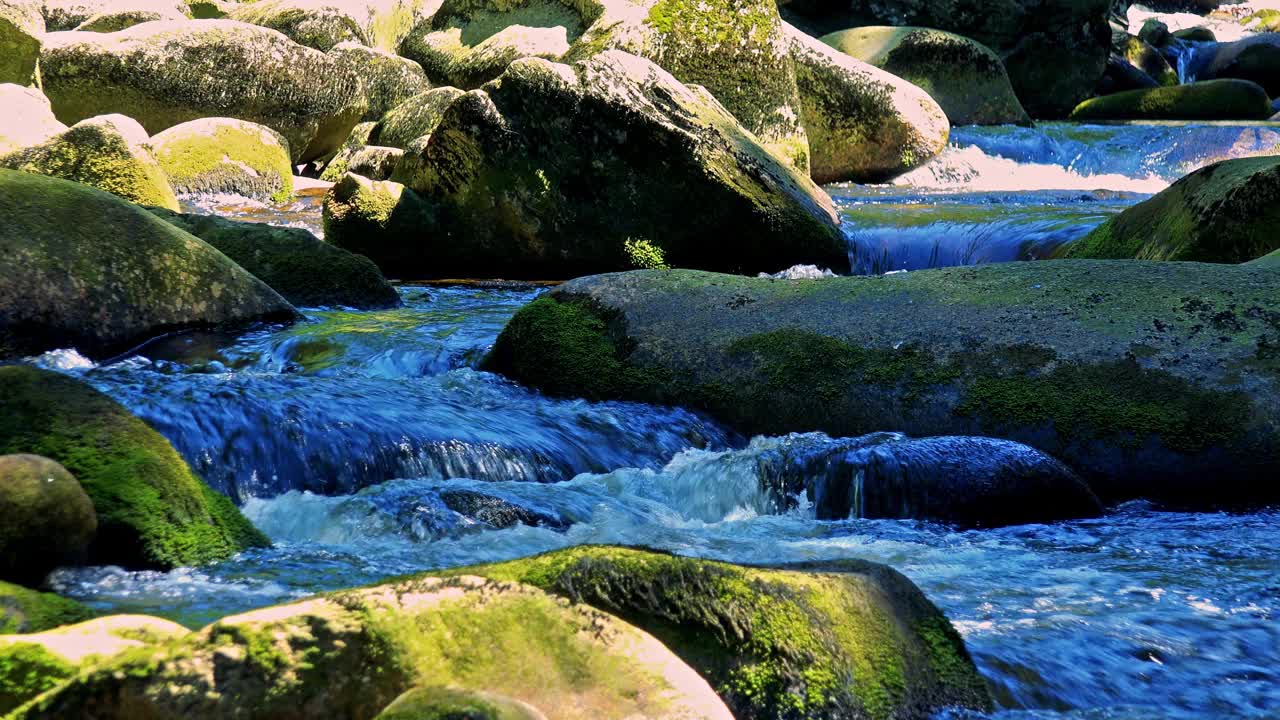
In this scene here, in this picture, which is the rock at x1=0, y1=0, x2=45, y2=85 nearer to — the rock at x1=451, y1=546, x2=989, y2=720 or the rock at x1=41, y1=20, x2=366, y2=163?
the rock at x1=41, y1=20, x2=366, y2=163

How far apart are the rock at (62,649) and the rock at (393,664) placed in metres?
0.08

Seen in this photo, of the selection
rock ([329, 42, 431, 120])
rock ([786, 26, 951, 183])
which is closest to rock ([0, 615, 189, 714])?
rock ([786, 26, 951, 183])

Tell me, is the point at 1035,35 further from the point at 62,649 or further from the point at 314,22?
Result: the point at 62,649

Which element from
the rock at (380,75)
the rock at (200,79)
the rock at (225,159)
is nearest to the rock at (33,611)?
the rock at (225,159)

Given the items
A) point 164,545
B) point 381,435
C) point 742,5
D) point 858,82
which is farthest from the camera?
point 858,82

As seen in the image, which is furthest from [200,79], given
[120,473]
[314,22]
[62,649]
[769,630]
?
[769,630]

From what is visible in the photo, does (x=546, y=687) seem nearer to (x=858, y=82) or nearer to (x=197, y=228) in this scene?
(x=197, y=228)

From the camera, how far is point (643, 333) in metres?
6.46

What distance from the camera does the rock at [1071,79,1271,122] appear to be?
2386 cm

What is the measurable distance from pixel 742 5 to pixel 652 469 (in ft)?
29.2

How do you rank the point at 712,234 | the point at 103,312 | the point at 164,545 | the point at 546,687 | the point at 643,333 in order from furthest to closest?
the point at 712,234 → the point at 103,312 → the point at 643,333 → the point at 164,545 → the point at 546,687

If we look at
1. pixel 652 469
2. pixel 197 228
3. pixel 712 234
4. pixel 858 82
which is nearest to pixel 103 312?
pixel 197 228

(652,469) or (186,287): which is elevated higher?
(186,287)

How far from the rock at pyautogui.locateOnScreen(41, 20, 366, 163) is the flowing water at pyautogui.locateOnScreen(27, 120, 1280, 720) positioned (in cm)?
1094
